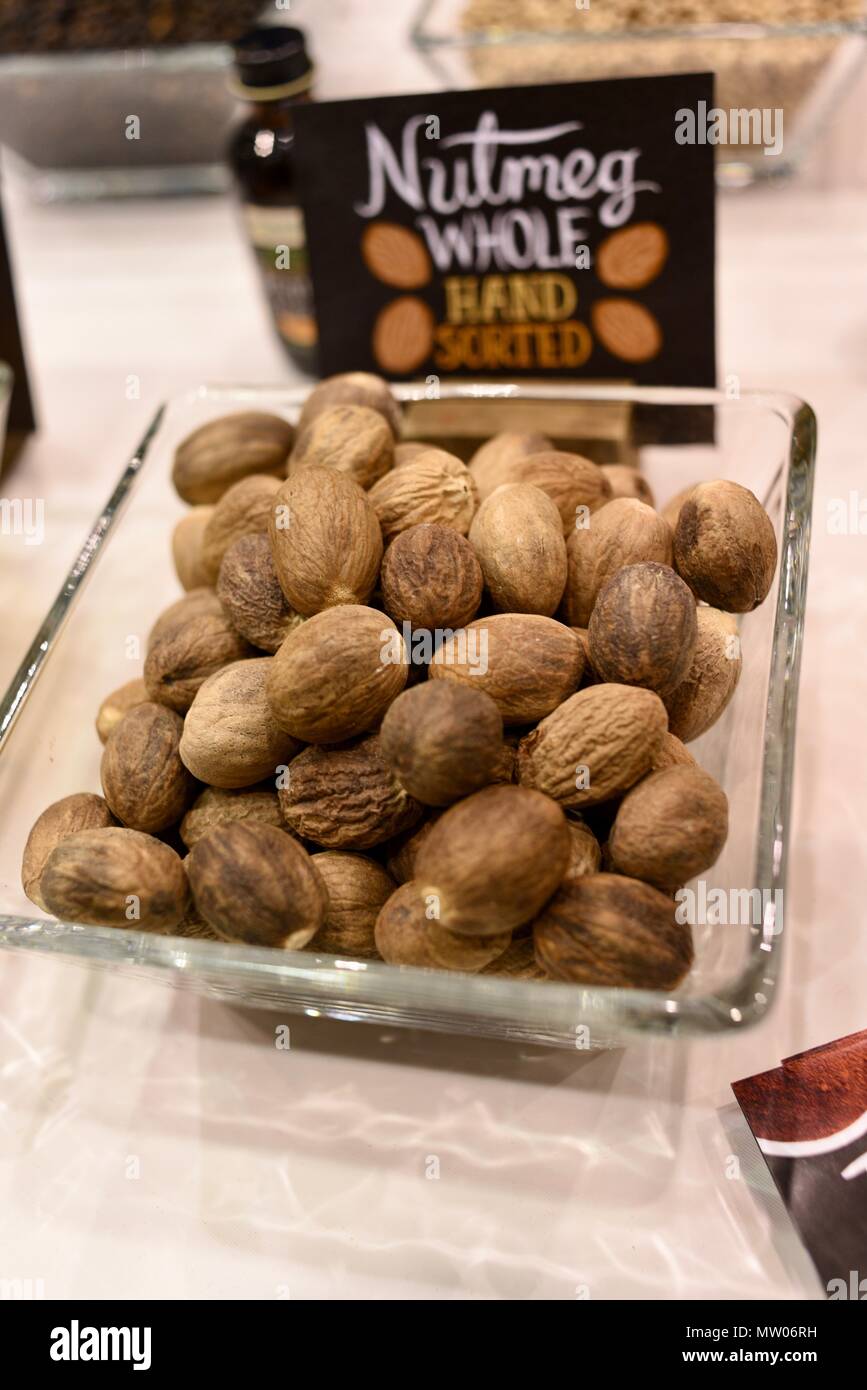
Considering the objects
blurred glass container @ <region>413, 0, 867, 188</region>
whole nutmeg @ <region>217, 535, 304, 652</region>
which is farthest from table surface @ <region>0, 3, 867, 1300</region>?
blurred glass container @ <region>413, 0, 867, 188</region>

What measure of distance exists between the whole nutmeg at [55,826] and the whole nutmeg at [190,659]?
0.09 meters

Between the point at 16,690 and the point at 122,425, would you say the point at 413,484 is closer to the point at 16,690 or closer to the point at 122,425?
the point at 16,690

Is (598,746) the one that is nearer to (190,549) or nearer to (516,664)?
(516,664)

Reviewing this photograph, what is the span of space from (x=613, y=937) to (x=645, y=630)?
0.65 feet

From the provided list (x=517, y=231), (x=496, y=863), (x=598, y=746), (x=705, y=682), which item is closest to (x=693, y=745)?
(x=705, y=682)

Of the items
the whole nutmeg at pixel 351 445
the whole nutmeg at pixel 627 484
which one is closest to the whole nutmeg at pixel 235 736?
the whole nutmeg at pixel 351 445

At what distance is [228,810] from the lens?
2.61 feet

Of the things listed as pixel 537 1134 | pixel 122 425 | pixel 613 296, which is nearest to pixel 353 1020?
pixel 537 1134

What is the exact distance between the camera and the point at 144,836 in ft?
2.49

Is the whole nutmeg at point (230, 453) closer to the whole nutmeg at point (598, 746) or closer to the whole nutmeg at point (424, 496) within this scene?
the whole nutmeg at point (424, 496)

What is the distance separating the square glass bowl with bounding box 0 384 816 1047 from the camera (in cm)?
64

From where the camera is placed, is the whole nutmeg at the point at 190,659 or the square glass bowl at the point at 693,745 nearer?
the square glass bowl at the point at 693,745

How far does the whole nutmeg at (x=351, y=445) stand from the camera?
932mm
